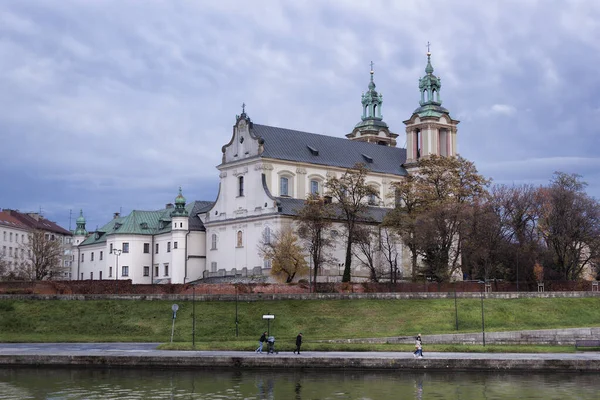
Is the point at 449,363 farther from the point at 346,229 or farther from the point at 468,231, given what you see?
the point at 346,229

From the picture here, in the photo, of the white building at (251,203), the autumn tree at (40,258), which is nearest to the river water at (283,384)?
the white building at (251,203)

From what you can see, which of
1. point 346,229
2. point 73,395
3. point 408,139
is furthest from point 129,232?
point 73,395

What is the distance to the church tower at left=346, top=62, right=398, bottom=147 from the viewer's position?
374 feet

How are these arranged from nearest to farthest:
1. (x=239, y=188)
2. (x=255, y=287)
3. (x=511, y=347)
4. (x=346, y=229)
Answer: (x=511, y=347) < (x=255, y=287) < (x=346, y=229) < (x=239, y=188)

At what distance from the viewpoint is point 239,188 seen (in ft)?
301

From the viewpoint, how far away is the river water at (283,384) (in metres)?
33.3

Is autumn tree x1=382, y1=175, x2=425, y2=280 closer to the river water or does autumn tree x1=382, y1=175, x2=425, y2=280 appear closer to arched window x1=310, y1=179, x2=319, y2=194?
arched window x1=310, y1=179, x2=319, y2=194

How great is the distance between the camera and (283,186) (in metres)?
90.9

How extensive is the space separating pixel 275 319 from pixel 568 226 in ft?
120

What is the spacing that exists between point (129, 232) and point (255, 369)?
60.9 metres

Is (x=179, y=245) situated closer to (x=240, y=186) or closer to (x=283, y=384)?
(x=240, y=186)

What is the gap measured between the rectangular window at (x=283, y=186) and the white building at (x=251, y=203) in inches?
4.0

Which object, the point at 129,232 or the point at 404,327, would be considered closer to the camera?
the point at 404,327

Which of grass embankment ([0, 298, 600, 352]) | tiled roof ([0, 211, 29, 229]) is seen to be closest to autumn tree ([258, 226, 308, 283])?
grass embankment ([0, 298, 600, 352])
